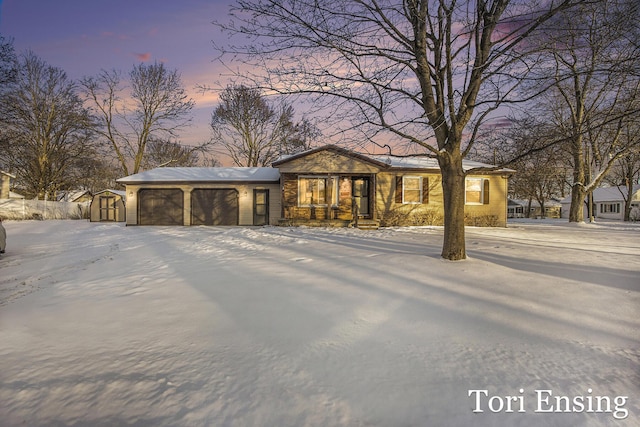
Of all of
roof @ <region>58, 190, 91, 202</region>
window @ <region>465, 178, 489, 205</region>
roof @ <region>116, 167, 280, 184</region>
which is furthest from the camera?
roof @ <region>58, 190, 91, 202</region>

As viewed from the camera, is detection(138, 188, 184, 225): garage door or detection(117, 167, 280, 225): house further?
detection(138, 188, 184, 225): garage door

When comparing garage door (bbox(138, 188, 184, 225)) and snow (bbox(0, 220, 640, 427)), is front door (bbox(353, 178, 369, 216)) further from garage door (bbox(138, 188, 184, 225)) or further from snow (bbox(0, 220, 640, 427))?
snow (bbox(0, 220, 640, 427))

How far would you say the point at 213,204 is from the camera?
1884cm

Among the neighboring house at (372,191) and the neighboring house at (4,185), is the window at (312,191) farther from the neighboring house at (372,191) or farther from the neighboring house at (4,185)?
the neighboring house at (4,185)

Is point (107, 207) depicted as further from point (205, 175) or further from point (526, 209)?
point (526, 209)

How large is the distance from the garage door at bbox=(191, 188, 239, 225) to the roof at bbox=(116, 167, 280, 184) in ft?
2.54

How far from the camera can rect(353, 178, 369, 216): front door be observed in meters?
17.1

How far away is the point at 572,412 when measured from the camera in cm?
222

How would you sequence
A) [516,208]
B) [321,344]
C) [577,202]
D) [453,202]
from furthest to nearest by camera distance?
1. [516,208]
2. [577,202]
3. [453,202]
4. [321,344]

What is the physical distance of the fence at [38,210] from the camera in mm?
23844

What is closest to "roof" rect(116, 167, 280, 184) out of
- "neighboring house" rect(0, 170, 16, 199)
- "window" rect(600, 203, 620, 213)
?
"neighboring house" rect(0, 170, 16, 199)

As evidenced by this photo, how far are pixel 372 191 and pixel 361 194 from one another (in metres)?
0.92

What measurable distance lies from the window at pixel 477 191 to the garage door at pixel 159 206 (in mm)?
16593

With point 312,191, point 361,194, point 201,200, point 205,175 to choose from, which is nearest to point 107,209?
point 205,175
